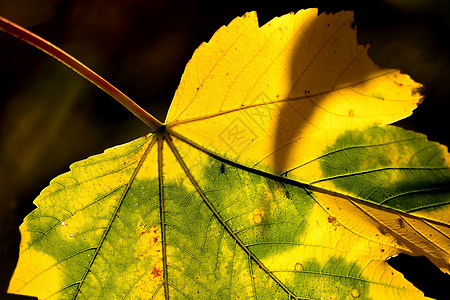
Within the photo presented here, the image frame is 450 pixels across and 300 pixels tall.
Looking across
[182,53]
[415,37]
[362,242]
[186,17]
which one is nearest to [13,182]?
[182,53]

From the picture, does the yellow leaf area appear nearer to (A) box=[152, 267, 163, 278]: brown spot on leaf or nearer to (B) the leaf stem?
(B) the leaf stem

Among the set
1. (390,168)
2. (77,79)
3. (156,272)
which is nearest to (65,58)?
(156,272)

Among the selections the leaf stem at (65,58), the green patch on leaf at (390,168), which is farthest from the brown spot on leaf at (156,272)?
the green patch on leaf at (390,168)

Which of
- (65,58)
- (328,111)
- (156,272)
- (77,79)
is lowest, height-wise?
(156,272)

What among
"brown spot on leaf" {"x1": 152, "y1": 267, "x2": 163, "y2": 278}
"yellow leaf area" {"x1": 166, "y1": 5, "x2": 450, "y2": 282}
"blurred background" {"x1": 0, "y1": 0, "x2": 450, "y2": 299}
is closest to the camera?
"yellow leaf area" {"x1": 166, "y1": 5, "x2": 450, "y2": 282}

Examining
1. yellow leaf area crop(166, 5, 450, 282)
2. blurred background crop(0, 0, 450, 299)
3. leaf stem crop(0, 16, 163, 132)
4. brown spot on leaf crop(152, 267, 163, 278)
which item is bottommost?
brown spot on leaf crop(152, 267, 163, 278)

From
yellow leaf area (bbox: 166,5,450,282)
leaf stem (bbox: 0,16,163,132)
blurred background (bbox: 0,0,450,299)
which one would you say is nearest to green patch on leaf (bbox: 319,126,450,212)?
yellow leaf area (bbox: 166,5,450,282)

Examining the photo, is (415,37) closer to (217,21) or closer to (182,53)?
(217,21)

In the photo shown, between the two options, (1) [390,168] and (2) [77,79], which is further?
(2) [77,79]

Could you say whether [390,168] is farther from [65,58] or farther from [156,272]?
[65,58]

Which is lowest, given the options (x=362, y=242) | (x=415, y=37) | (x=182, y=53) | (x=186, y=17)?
(x=362, y=242)

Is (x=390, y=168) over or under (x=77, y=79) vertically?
under
